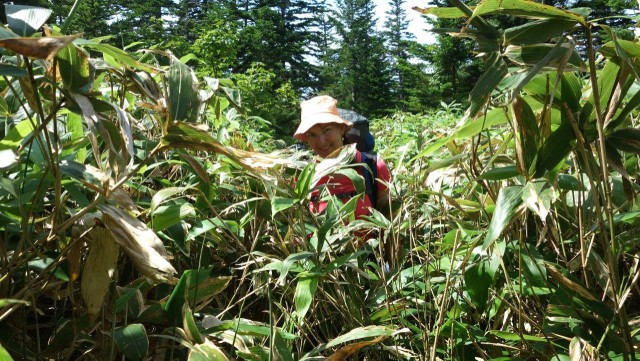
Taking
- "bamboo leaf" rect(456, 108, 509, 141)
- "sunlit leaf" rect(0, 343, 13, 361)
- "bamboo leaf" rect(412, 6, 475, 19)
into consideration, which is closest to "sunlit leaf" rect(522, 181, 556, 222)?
"bamboo leaf" rect(456, 108, 509, 141)

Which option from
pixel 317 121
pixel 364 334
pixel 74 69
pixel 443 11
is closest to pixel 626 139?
pixel 443 11

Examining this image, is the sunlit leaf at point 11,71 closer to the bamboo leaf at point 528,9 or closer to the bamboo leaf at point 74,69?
the bamboo leaf at point 74,69

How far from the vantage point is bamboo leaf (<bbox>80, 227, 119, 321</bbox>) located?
0.89 metres

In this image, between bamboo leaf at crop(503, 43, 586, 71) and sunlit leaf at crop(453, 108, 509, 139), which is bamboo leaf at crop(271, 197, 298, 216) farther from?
bamboo leaf at crop(503, 43, 586, 71)

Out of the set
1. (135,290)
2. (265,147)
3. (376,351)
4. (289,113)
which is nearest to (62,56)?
(135,290)

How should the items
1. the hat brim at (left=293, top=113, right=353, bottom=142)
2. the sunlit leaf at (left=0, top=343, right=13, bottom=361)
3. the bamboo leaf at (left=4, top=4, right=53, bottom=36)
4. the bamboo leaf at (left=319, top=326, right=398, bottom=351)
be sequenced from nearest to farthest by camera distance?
1. the sunlit leaf at (left=0, top=343, right=13, bottom=361)
2. the bamboo leaf at (left=4, top=4, right=53, bottom=36)
3. the bamboo leaf at (left=319, top=326, right=398, bottom=351)
4. the hat brim at (left=293, top=113, right=353, bottom=142)

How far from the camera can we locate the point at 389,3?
41031mm

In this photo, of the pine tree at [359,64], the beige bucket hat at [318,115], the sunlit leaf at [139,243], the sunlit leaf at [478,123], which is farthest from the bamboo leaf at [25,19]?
the pine tree at [359,64]

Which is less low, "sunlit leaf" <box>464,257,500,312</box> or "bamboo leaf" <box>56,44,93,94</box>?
"bamboo leaf" <box>56,44,93,94</box>

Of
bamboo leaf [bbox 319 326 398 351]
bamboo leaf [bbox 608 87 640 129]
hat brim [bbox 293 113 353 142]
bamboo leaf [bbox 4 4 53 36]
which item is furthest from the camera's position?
hat brim [bbox 293 113 353 142]

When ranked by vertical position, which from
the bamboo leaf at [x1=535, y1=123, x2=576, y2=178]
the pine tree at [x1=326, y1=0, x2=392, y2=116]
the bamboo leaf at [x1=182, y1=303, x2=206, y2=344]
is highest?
the bamboo leaf at [x1=535, y1=123, x2=576, y2=178]

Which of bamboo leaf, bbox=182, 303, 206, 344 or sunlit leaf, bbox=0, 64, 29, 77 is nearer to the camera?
sunlit leaf, bbox=0, 64, 29, 77

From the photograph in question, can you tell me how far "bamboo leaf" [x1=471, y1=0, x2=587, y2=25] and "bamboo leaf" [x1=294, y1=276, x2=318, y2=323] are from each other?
52 cm

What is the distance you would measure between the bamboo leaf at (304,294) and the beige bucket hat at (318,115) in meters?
1.48
